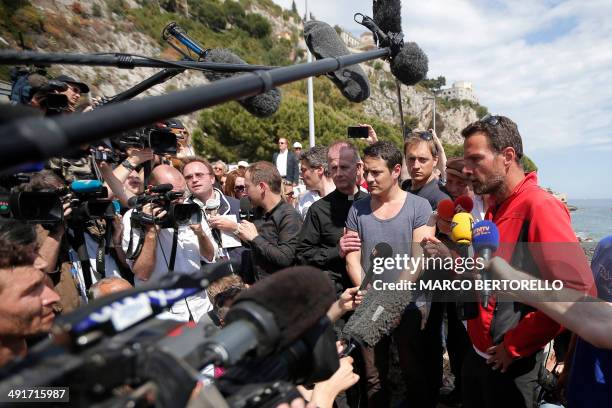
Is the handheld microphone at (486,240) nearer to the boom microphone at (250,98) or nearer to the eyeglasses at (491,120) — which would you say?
the eyeglasses at (491,120)

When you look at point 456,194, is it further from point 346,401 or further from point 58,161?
point 58,161

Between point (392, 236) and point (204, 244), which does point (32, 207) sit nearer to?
point (204, 244)

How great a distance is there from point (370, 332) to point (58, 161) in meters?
2.37

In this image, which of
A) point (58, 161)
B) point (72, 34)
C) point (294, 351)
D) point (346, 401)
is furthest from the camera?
point (72, 34)

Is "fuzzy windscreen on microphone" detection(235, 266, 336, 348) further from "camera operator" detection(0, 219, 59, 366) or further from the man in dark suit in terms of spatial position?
the man in dark suit

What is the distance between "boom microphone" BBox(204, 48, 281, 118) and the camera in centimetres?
163

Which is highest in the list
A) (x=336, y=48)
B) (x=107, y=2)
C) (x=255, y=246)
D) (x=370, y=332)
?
(x=107, y=2)

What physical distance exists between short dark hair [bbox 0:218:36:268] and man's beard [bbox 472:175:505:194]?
2.12 meters

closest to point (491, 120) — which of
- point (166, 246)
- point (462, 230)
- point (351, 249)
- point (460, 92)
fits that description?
point (462, 230)

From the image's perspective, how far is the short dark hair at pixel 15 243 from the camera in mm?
1653

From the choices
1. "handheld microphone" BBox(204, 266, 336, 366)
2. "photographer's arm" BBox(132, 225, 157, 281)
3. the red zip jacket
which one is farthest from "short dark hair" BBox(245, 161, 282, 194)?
"handheld microphone" BBox(204, 266, 336, 366)

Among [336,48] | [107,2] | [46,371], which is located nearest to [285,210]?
[336,48]

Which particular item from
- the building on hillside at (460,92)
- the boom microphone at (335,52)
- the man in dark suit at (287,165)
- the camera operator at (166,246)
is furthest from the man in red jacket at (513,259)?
the building on hillside at (460,92)

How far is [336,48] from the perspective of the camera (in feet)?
5.57
